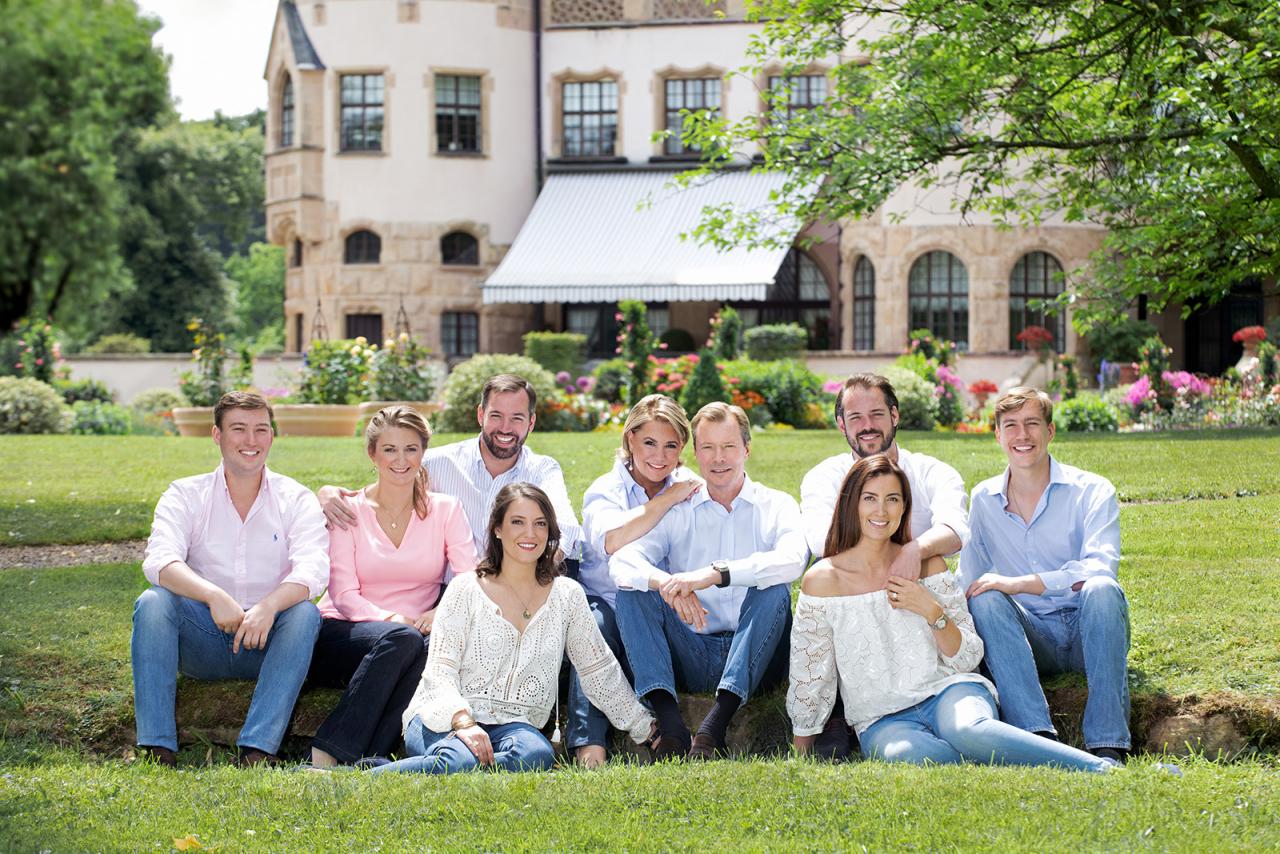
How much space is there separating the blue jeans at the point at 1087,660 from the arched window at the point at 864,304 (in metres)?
23.7

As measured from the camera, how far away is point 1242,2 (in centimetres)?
1146

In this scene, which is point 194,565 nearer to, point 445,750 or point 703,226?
point 445,750

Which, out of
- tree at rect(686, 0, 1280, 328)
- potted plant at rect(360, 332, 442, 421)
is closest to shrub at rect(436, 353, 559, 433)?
potted plant at rect(360, 332, 442, 421)

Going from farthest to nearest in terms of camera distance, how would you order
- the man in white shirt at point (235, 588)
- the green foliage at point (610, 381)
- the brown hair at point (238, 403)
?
1. the green foliage at point (610, 381)
2. the brown hair at point (238, 403)
3. the man in white shirt at point (235, 588)

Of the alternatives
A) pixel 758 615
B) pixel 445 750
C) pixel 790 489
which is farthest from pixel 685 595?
pixel 790 489

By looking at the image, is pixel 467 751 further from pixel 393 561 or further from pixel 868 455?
pixel 868 455

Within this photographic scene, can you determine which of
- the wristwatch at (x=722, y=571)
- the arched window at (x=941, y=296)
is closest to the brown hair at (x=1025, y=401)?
the wristwatch at (x=722, y=571)

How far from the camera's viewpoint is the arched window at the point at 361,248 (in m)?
30.3

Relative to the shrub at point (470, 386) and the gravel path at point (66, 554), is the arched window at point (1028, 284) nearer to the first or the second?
the shrub at point (470, 386)

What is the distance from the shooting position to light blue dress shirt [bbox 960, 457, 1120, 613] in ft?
20.3

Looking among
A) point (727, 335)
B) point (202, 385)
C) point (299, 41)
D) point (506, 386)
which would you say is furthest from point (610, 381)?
point (506, 386)

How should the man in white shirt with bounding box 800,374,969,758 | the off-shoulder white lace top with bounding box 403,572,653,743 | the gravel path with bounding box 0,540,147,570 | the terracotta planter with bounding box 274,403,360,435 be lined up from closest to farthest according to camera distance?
the off-shoulder white lace top with bounding box 403,572,653,743
the man in white shirt with bounding box 800,374,969,758
the gravel path with bounding box 0,540,147,570
the terracotta planter with bounding box 274,403,360,435

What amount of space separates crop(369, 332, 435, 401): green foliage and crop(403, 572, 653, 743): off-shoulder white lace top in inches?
560

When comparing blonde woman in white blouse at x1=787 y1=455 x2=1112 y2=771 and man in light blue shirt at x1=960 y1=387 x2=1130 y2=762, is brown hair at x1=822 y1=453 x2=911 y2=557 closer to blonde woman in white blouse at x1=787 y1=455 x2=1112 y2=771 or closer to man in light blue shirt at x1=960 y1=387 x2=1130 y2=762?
blonde woman in white blouse at x1=787 y1=455 x2=1112 y2=771
